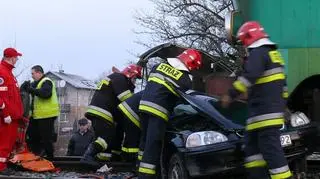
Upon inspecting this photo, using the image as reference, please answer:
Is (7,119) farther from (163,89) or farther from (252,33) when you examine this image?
(252,33)

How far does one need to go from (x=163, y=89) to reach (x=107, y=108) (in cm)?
223

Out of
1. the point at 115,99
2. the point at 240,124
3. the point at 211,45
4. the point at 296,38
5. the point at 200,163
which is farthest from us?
the point at 211,45

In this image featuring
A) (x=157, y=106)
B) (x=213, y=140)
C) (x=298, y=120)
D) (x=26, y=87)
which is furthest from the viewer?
(x=26, y=87)

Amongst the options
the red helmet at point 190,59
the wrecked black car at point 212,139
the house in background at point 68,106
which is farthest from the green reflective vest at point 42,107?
the red helmet at point 190,59

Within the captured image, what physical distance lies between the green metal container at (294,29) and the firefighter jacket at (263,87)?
1.32m

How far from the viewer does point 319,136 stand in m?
6.20

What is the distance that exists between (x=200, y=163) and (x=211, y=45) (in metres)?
20.6

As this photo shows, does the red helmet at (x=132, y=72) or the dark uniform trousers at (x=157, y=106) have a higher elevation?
the red helmet at (x=132, y=72)

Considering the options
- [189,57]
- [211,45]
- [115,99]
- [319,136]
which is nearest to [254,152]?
[319,136]

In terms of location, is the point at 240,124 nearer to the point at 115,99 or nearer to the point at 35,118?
the point at 115,99

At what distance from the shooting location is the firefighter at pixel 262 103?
5.46m

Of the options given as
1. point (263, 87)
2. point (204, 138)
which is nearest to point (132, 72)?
point (204, 138)

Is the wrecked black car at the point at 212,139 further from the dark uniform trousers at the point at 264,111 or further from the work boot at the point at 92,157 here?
the work boot at the point at 92,157

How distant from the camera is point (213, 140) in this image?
5984 mm
